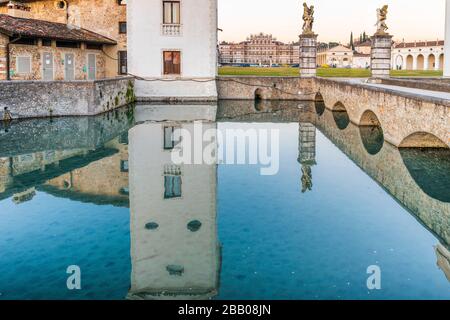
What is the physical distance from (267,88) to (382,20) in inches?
332

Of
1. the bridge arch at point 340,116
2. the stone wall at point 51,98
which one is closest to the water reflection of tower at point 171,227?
the stone wall at point 51,98

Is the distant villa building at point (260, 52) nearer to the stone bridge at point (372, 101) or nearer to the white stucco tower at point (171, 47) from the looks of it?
the stone bridge at point (372, 101)

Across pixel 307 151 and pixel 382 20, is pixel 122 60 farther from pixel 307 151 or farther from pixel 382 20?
pixel 307 151

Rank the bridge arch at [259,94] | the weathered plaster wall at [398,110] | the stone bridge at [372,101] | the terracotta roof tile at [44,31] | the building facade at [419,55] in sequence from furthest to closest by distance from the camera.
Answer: the building facade at [419,55] < the bridge arch at [259,94] < the terracotta roof tile at [44,31] < the stone bridge at [372,101] < the weathered plaster wall at [398,110]

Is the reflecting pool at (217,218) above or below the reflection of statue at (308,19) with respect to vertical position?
below

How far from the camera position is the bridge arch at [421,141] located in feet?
47.5

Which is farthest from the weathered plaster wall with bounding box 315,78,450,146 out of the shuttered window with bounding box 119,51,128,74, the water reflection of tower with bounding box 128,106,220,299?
the shuttered window with bounding box 119,51,128,74

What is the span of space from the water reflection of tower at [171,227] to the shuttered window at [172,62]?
51.2ft

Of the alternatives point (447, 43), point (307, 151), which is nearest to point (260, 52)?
point (447, 43)

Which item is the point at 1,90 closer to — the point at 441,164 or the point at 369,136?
the point at 369,136

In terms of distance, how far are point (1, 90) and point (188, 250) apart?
15.3 metres

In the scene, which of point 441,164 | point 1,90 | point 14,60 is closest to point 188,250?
point 441,164

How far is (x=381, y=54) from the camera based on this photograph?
27.6 metres

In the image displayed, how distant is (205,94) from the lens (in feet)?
100
